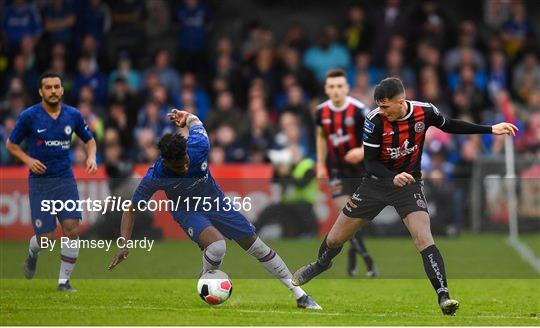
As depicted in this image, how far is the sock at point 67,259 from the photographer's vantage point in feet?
44.9

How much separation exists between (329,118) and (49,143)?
12.2ft

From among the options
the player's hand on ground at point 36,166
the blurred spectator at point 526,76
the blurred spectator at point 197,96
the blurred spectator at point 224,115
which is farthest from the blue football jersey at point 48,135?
the blurred spectator at point 526,76

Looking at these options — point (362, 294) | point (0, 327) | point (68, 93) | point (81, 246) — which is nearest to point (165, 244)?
point (81, 246)

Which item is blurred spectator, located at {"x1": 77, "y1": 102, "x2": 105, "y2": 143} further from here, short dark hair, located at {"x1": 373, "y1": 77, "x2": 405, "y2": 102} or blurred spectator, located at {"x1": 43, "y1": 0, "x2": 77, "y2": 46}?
short dark hair, located at {"x1": 373, "y1": 77, "x2": 405, "y2": 102}

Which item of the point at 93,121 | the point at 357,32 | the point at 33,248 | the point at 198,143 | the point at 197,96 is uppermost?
the point at 198,143

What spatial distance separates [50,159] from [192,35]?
36.8 ft

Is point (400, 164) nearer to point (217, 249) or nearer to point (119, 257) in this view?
point (217, 249)

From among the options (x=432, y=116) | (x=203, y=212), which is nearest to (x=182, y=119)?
(x=203, y=212)

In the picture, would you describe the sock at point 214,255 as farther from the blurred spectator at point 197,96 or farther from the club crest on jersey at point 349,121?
the blurred spectator at point 197,96

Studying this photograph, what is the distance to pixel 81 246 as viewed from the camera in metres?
13.6

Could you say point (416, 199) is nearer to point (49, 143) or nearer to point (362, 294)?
point (362, 294)

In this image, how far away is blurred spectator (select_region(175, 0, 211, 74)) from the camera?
2509 centimetres

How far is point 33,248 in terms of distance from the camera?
1388 cm

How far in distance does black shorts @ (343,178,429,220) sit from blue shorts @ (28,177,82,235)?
3201 mm
